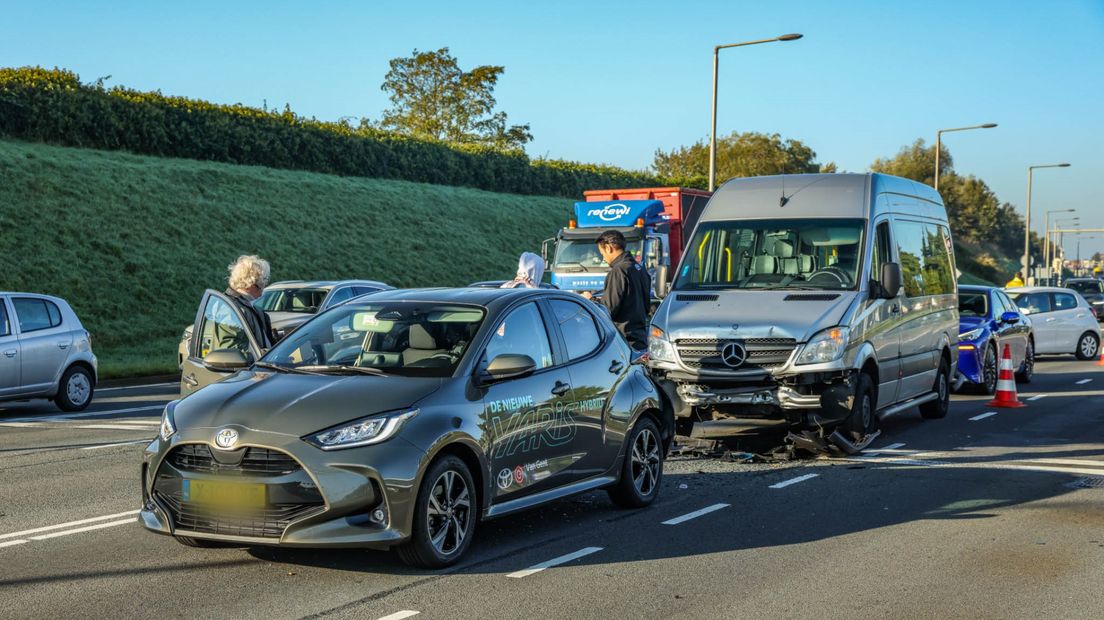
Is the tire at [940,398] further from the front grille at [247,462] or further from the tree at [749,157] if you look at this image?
the tree at [749,157]

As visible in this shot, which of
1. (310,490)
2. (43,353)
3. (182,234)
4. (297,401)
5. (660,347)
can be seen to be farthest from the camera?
(182,234)

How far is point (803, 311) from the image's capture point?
11.2 m

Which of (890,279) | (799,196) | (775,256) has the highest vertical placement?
(799,196)

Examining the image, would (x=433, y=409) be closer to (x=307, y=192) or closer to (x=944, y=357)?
(x=944, y=357)

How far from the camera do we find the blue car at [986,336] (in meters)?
17.6

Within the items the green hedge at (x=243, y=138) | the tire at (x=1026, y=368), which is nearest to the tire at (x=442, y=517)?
the tire at (x=1026, y=368)

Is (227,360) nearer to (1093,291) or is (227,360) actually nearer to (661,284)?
(661,284)

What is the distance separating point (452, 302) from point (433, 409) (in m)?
1.21

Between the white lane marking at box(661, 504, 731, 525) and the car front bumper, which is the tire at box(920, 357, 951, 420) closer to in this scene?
the white lane marking at box(661, 504, 731, 525)

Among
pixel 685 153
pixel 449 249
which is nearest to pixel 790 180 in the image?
pixel 449 249

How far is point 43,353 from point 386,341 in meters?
9.62

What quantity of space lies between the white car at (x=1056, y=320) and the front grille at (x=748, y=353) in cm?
1685

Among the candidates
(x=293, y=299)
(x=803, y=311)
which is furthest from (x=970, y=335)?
(x=293, y=299)

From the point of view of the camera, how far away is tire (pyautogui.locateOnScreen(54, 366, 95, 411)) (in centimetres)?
1555
